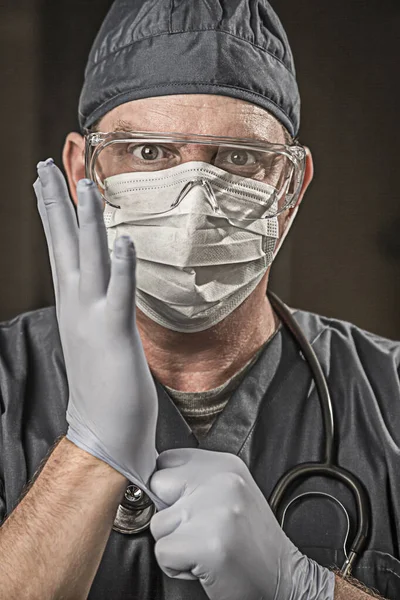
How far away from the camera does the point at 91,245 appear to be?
90 cm

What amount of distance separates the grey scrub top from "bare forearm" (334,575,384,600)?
0.07m

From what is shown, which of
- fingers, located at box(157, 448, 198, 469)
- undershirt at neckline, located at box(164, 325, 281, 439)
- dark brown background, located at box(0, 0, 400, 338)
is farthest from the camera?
dark brown background, located at box(0, 0, 400, 338)

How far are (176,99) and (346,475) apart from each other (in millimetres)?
571

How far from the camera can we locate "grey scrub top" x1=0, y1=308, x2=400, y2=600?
111 centimetres

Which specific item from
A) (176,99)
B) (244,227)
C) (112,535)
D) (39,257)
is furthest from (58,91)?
(112,535)

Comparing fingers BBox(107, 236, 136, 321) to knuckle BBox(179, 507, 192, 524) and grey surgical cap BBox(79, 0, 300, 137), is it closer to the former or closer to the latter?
knuckle BBox(179, 507, 192, 524)

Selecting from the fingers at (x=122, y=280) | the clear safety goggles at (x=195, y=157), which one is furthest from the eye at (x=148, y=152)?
the fingers at (x=122, y=280)

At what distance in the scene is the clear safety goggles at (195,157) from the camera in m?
1.09

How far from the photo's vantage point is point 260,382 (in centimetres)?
124

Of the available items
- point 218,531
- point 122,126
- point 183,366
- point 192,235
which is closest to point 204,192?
point 192,235

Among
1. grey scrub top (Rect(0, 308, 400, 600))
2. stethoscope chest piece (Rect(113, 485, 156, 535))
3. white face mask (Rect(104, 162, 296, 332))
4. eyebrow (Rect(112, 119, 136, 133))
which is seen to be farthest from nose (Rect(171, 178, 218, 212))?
stethoscope chest piece (Rect(113, 485, 156, 535))

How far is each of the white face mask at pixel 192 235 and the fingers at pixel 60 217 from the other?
154mm

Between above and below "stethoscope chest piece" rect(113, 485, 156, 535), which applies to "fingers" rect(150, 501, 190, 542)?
above

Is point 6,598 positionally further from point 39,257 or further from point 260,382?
point 39,257
